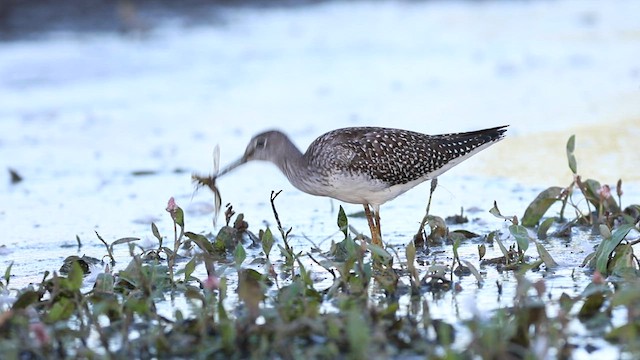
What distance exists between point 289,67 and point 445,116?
4749mm

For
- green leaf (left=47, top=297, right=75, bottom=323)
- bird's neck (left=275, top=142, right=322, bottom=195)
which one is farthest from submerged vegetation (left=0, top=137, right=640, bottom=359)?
bird's neck (left=275, top=142, right=322, bottom=195)

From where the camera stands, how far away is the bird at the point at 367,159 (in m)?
8.05

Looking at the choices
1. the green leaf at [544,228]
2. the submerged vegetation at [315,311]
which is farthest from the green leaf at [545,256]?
the green leaf at [544,228]

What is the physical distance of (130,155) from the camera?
1229 centimetres

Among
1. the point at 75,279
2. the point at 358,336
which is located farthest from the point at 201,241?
the point at 358,336

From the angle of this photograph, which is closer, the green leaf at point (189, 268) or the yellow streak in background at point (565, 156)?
the green leaf at point (189, 268)

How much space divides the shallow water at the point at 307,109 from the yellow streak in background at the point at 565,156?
1.2 inches

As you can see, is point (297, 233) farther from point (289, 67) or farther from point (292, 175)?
point (289, 67)

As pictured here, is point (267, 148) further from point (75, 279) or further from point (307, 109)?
point (307, 109)

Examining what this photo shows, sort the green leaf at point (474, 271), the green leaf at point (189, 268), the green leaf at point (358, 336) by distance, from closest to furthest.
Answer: the green leaf at point (358, 336), the green leaf at point (474, 271), the green leaf at point (189, 268)

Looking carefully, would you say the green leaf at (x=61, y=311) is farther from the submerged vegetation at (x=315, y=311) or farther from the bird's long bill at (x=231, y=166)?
the bird's long bill at (x=231, y=166)

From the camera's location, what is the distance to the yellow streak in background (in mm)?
10461

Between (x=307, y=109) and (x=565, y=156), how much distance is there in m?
4.08

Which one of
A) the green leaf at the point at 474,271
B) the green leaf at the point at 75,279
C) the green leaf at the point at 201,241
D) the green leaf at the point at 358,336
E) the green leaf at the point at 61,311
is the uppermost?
the green leaf at the point at 201,241
